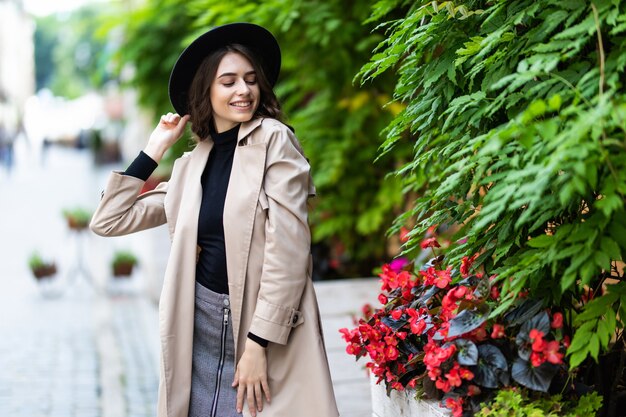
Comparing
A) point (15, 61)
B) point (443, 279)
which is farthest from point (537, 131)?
point (15, 61)

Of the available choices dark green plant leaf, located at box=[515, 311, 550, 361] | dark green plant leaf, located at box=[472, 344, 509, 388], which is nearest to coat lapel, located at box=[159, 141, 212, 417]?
dark green plant leaf, located at box=[472, 344, 509, 388]

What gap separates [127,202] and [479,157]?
1.46 meters

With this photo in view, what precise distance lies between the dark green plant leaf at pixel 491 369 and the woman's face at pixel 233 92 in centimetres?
116

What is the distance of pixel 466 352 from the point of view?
272 centimetres

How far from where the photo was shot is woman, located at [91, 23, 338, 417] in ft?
9.71

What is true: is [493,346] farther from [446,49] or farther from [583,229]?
[446,49]

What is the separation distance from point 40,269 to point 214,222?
952 centimetres

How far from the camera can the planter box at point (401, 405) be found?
2926 mm

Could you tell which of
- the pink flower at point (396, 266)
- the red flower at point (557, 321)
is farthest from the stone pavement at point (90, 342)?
the red flower at point (557, 321)

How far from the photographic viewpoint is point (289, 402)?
3.00m

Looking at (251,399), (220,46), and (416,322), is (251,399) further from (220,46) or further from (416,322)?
(220,46)

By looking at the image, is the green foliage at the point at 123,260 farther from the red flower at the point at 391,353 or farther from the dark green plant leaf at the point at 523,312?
the dark green plant leaf at the point at 523,312

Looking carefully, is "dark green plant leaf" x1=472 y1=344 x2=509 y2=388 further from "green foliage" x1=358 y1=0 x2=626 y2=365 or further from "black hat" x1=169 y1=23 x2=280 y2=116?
"black hat" x1=169 y1=23 x2=280 y2=116

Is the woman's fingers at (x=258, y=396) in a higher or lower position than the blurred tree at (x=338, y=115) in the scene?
lower
